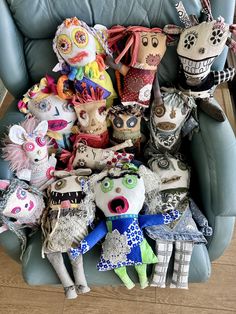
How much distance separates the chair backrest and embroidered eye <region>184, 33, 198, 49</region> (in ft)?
0.32

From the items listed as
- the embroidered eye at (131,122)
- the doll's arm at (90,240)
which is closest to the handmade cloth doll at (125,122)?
the embroidered eye at (131,122)

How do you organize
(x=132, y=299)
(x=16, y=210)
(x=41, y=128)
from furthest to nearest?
(x=132, y=299)
(x=41, y=128)
(x=16, y=210)

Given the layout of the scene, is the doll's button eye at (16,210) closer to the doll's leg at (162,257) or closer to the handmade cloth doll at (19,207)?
the handmade cloth doll at (19,207)

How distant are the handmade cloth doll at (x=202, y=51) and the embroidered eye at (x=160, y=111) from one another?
0.32 ft

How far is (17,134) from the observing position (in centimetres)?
103

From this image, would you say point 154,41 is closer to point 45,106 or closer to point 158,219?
point 45,106

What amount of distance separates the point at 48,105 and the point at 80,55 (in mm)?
212

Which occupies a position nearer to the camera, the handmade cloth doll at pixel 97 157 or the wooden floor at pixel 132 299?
the handmade cloth doll at pixel 97 157

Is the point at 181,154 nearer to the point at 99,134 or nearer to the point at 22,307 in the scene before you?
the point at 99,134

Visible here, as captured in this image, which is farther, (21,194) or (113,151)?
(113,151)

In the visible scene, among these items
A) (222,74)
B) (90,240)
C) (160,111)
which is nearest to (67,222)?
(90,240)

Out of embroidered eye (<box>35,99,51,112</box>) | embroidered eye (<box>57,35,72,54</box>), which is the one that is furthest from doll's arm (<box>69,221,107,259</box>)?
embroidered eye (<box>57,35,72,54</box>)

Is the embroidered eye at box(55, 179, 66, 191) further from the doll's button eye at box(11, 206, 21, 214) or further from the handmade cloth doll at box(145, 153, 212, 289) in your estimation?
the handmade cloth doll at box(145, 153, 212, 289)

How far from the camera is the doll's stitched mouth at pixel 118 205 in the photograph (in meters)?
0.99
